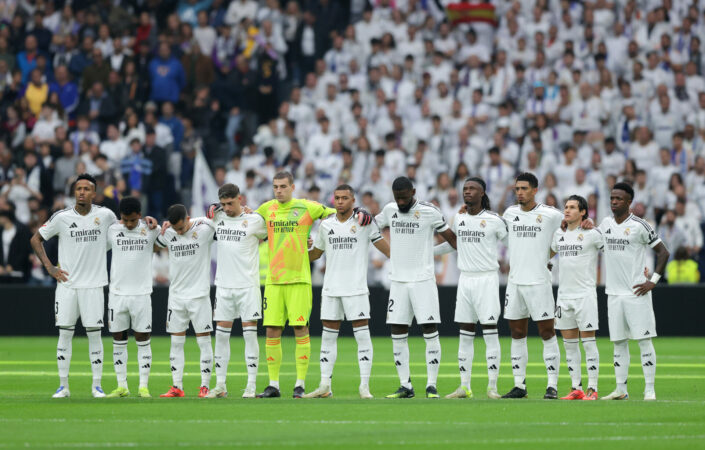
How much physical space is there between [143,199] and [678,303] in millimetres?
12279

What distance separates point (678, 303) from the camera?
2630cm

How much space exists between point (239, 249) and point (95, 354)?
7.56 ft

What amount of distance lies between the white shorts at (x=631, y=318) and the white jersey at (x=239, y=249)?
458cm

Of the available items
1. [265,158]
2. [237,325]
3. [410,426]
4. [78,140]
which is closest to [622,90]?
[265,158]

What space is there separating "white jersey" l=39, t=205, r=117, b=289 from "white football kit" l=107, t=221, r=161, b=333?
0.16 meters

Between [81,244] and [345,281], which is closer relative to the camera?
[345,281]

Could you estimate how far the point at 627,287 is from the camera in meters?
15.8

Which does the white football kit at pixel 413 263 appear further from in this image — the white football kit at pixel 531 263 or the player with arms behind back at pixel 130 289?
the player with arms behind back at pixel 130 289

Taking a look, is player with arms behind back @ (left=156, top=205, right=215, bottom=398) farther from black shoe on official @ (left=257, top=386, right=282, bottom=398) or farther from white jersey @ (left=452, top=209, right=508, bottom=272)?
white jersey @ (left=452, top=209, right=508, bottom=272)

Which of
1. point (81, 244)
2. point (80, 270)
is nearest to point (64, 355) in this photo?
point (80, 270)

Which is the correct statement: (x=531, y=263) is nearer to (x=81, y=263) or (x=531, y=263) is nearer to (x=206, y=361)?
(x=206, y=361)

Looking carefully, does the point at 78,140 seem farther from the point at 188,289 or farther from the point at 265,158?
the point at 188,289

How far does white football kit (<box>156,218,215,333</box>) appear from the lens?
53.8 feet

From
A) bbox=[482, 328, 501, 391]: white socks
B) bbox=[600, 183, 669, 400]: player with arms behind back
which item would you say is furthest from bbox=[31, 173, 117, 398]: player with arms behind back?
bbox=[600, 183, 669, 400]: player with arms behind back
